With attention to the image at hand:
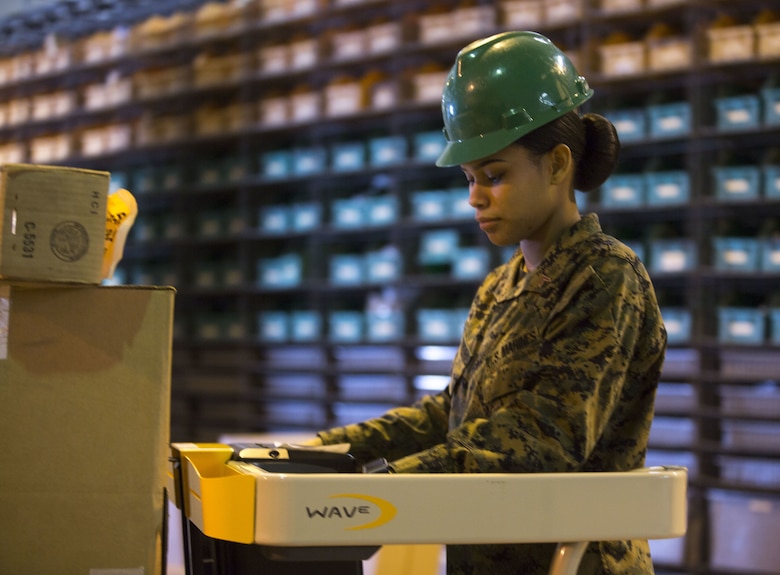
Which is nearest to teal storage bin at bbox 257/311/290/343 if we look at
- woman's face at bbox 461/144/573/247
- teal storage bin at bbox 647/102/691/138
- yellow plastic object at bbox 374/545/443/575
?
teal storage bin at bbox 647/102/691/138

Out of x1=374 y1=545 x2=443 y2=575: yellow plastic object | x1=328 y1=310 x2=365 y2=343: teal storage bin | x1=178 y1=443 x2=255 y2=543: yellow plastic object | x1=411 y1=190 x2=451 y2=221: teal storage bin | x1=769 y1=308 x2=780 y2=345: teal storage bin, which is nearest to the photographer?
x1=178 y1=443 x2=255 y2=543: yellow plastic object

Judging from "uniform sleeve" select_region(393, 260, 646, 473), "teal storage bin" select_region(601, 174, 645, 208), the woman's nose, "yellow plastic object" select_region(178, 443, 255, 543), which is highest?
"teal storage bin" select_region(601, 174, 645, 208)

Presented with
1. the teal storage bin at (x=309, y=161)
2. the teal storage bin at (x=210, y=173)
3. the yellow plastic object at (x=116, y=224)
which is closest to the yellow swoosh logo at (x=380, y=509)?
the yellow plastic object at (x=116, y=224)

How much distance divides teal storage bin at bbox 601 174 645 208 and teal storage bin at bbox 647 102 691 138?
0.71 ft

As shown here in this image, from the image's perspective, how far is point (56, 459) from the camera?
1191 millimetres

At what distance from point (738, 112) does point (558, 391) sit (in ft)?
10.6

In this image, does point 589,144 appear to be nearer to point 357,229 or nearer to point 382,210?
point 382,210

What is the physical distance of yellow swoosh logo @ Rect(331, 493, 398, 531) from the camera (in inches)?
37.4

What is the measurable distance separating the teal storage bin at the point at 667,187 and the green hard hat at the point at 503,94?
290 centimetres

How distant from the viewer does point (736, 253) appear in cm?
398

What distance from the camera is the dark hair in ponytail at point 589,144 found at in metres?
1.39

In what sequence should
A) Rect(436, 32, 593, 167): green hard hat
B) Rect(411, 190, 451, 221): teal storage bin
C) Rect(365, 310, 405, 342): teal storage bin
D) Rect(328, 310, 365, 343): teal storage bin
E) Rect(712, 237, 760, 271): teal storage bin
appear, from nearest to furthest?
Rect(436, 32, 593, 167): green hard hat < Rect(712, 237, 760, 271): teal storage bin < Rect(411, 190, 451, 221): teal storage bin < Rect(365, 310, 405, 342): teal storage bin < Rect(328, 310, 365, 343): teal storage bin

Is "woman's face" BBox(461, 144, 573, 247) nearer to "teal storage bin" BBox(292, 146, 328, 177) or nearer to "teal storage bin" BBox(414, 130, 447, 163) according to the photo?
"teal storage bin" BBox(414, 130, 447, 163)

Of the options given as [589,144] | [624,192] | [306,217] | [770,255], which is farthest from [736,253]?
[589,144]
